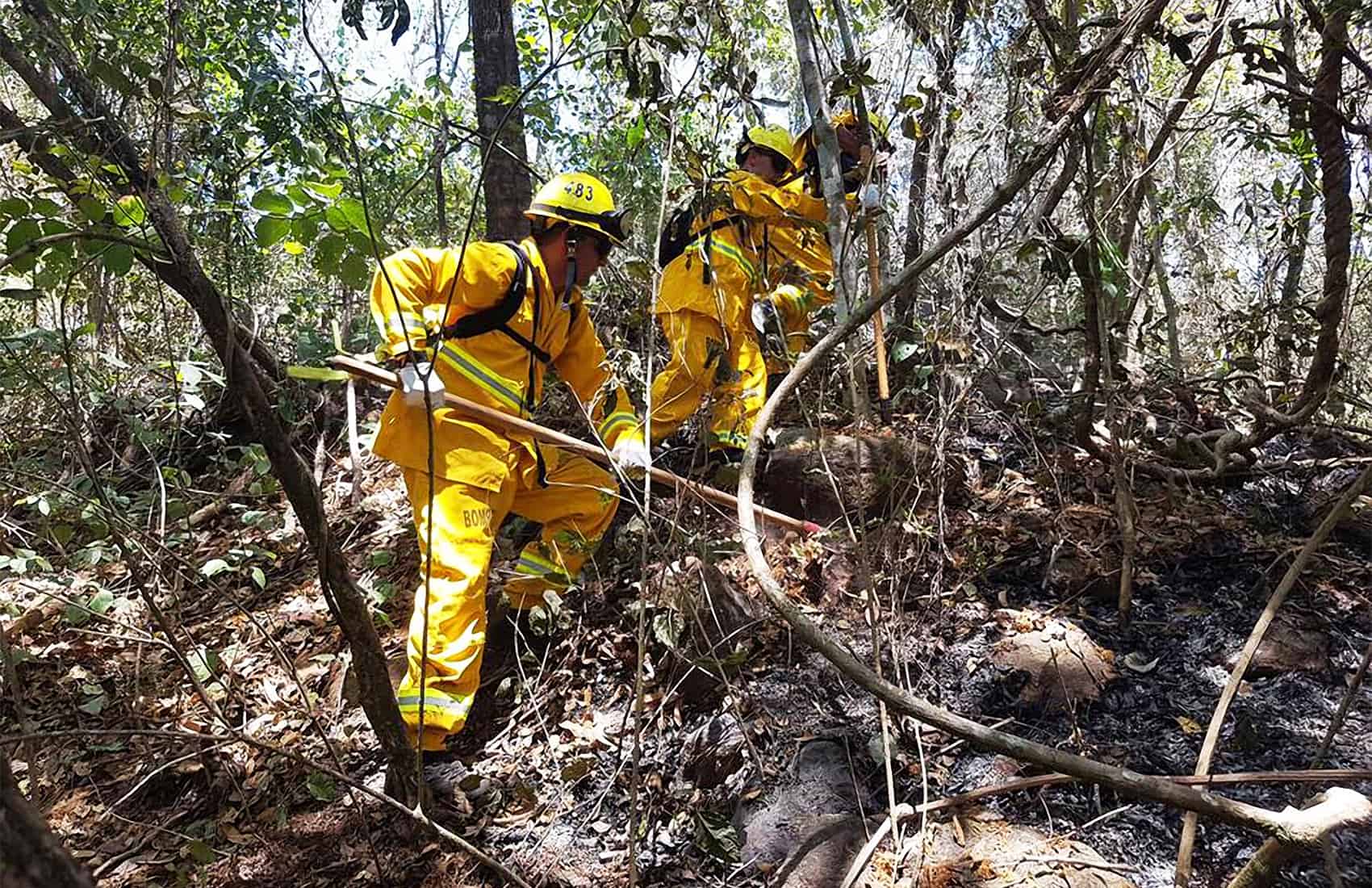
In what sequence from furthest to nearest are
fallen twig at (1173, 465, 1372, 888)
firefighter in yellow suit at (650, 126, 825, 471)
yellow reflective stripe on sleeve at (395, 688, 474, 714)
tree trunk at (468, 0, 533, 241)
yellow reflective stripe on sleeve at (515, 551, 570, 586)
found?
1. tree trunk at (468, 0, 533, 241)
2. firefighter in yellow suit at (650, 126, 825, 471)
3. yellow reflective stripe on sleeve at (515, 551, 570, 586)
4. yellow reflective stripe on sleeve at (395, 688, 474, 714)
5. fallen twig at (1173, 465, 1372, 888)

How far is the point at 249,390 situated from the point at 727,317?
114 inches

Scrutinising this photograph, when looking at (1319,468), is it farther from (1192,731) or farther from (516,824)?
(516,824)

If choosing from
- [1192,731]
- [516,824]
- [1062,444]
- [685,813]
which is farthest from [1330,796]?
[1062,444]

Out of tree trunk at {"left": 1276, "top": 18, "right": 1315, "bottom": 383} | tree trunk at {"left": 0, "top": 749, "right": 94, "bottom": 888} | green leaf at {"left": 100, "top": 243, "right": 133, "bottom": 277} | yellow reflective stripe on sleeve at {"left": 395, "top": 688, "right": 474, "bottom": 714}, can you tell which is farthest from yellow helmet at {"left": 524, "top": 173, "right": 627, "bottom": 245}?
tree trunk at {"left": 0, "top": 749, "right": 94, "bottom": 888}

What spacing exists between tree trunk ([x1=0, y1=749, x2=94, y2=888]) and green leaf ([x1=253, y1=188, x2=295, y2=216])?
1838mm

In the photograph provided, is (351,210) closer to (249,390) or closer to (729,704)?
(249,390)

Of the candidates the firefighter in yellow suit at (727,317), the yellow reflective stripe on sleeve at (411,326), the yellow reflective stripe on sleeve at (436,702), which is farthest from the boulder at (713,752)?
the yellow reflective stripe on sleeve at (411,326)

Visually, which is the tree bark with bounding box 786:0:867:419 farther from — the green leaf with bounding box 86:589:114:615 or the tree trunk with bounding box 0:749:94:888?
the green leaf with bounding box 86:589:114:615

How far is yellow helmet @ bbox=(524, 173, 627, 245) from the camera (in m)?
3.70

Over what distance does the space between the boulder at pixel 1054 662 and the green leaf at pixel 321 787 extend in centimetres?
235

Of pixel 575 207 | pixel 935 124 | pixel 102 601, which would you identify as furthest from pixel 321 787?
pixel 935 124

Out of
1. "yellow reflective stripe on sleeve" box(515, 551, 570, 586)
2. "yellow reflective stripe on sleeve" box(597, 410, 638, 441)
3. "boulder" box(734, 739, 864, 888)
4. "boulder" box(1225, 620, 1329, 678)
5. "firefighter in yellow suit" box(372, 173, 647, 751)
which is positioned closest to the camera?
"boulder" box(734, 739, 864, 888)

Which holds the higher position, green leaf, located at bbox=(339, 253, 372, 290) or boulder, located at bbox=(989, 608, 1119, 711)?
green leaf, located at bbox=(339, 253, 372, 290)

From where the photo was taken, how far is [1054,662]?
271 cm
